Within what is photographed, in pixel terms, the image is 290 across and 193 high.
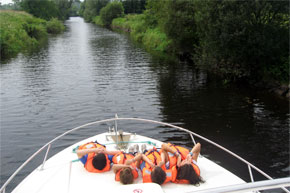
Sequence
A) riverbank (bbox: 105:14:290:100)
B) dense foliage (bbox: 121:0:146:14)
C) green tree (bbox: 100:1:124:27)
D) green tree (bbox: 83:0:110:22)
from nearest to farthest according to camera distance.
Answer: riverbank (bbox: 105:14:290:100), green tree (bbox: 100:1:124:27), dense foliage (bbox: 121:0:146:14), green tree (bbox: 83:0:110:22)

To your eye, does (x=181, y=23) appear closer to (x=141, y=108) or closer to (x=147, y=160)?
(x=141, y=108)

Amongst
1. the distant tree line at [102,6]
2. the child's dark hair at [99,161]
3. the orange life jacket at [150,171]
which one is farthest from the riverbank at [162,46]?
the distant tree line at [102,6]

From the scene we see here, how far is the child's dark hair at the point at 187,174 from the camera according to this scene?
5.20m

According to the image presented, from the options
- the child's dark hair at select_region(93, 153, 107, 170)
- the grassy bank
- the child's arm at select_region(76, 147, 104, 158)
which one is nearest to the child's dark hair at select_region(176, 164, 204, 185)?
the child's dark hair at select_region(93, 153, 107, 170)

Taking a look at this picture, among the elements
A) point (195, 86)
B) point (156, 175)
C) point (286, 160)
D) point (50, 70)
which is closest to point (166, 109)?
point (195, 86)

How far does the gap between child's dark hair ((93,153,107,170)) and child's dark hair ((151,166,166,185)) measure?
1169 millimetres

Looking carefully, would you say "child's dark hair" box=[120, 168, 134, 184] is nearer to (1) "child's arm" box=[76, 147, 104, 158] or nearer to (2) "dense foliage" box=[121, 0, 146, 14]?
(1) "child's arm" box=[76, 147, 104, 158]

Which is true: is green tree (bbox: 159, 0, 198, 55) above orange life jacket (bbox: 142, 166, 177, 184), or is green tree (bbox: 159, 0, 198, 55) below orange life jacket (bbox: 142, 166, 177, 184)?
above

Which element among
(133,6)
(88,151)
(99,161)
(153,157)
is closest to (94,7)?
(133,6)

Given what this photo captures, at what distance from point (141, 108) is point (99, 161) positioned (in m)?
8.84

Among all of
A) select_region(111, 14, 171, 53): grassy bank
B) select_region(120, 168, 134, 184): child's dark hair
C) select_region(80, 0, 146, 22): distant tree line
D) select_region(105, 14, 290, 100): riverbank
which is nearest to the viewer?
select_region(120, 168, 134, 184): child's dark hair

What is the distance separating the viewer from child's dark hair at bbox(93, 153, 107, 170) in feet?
18.6

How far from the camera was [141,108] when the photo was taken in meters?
14.5

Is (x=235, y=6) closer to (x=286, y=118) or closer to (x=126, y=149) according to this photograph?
(x=286, y=118)
